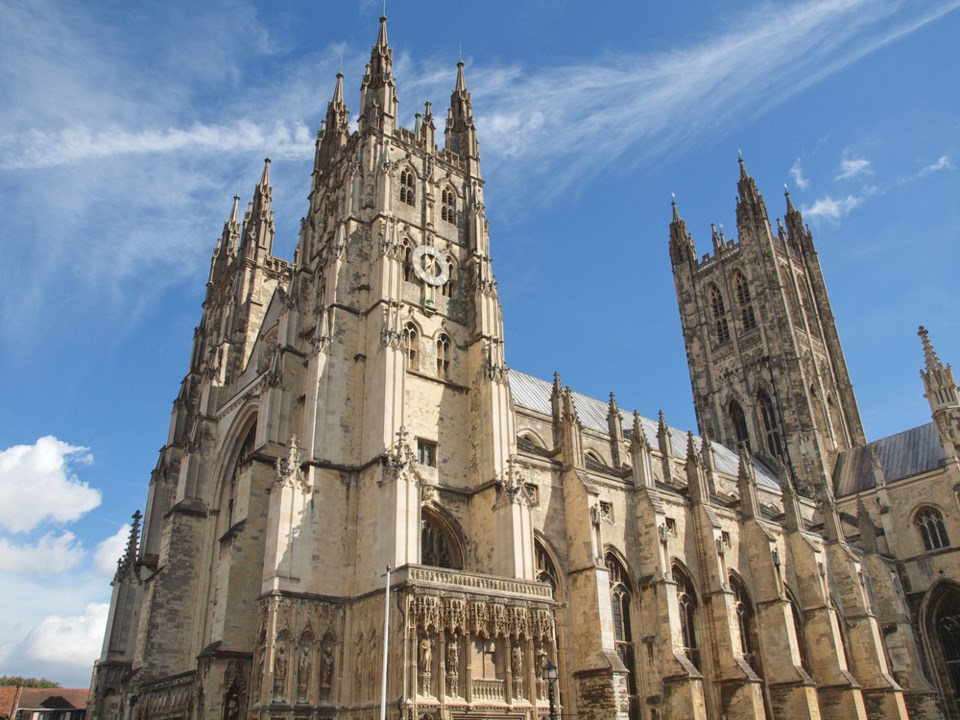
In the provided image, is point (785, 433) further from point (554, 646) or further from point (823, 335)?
point (554, 646)

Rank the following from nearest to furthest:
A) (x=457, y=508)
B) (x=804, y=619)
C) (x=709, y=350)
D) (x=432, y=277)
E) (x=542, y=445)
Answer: (x=457, y=508), (x=432, y=277), (x=804, y=619), (x=542, y=445), (x=709, y=350)

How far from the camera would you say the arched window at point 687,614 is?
34.4m

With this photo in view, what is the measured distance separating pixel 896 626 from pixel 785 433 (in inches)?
668

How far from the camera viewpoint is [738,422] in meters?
63.8

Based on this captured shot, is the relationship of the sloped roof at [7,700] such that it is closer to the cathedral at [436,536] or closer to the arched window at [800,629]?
the cathedral at [436,536]

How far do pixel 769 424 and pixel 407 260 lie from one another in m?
37.9

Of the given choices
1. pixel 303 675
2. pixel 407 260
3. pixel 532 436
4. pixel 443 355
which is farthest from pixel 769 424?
pixel 303 675

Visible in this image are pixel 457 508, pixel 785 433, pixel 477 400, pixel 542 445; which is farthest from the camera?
pixel 785 433

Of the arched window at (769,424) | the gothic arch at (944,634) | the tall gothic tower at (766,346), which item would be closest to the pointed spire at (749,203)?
the tall gothic tower at (766,346)

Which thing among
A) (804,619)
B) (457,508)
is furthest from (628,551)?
(804,619)

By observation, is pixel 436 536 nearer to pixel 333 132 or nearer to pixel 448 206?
pixel 448 206

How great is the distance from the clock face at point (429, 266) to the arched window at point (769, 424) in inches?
1405

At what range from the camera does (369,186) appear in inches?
1416

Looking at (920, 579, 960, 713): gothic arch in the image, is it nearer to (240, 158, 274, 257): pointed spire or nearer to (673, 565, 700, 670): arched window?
(673, 565, 700, 670): arched window
